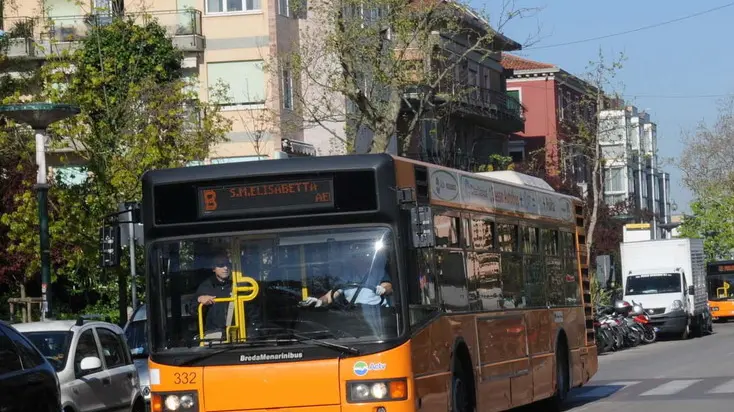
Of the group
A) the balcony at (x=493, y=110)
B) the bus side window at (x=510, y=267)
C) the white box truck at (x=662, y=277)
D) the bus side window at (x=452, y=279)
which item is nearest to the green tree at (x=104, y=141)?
the bus side window at (x=510, y=267)

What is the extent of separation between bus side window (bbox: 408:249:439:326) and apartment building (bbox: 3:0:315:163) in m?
29.0

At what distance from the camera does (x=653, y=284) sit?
47.5 m

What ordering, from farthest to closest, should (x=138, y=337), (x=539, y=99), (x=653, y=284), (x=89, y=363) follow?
1. (x=539, y=99)
2. (x=653, y=284)
3. (x=138, y=337)
4. (x=89, y=363)

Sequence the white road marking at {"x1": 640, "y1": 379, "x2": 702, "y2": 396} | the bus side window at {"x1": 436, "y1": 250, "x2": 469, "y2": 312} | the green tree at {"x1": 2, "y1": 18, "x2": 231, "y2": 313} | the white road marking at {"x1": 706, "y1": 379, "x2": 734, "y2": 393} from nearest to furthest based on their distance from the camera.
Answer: the bus side window at {"x1": 436, "y1": 250, "x2": 469, "y2": 312}, the white road marking at {"x1": 706, "y1": 379, "x2": 734, "y2": 393}, the white road marking at {"x1": 640, "y1": 379, "x2": 702, "y2": 396}, the green tree at {"x1": 2, "y1": 18, "x2": 231, "y2": 313}

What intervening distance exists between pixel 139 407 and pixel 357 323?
4.94 meters

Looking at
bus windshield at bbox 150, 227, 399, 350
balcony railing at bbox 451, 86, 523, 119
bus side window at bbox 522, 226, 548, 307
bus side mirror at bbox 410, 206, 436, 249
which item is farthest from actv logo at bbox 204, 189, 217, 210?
balcony railing at bbox 451, 86, 523, 119

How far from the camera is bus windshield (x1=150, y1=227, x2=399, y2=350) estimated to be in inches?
480

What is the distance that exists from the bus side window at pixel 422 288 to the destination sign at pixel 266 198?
98 cm

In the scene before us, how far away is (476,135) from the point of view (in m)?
62.9

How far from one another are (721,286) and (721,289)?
150 mm

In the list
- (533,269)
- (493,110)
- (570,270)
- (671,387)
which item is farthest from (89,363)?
(493,110)

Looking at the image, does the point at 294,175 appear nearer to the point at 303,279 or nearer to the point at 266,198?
the point at 266,198

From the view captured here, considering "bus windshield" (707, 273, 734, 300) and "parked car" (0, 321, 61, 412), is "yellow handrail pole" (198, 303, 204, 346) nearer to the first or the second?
"parked car" (0, 321, 61, 412)

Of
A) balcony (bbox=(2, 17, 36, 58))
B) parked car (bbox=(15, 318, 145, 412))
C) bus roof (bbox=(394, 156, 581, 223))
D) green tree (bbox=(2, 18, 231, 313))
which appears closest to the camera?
parked car (bbox=(15, 318, 145, 412))
